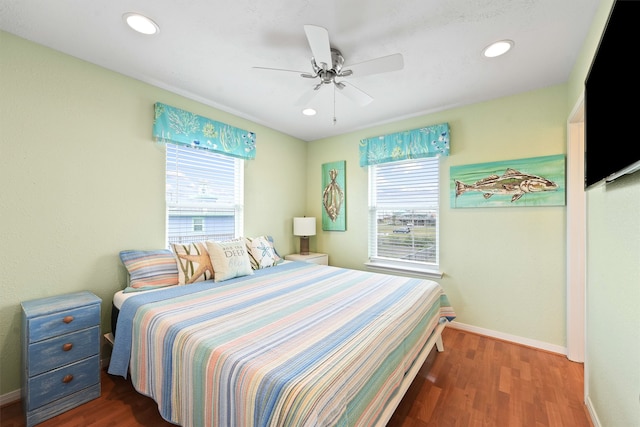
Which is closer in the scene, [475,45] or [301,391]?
[301,391]

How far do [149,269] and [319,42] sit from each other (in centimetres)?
226

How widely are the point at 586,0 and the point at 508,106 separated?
52.0 inches

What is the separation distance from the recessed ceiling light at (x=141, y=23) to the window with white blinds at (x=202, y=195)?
44.4 inches

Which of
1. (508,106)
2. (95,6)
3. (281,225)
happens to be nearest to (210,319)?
(95,6)

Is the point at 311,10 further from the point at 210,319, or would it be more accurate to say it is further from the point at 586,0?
the point at 210,319

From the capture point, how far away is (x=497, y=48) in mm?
1960

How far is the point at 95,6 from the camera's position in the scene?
62.7 inches

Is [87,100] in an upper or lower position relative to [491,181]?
upper

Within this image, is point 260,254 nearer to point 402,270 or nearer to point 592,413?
point 402,270

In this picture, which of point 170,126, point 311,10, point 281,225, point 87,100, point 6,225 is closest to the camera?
point 311,10

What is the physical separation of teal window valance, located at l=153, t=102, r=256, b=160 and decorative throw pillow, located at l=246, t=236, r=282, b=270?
1138 mm

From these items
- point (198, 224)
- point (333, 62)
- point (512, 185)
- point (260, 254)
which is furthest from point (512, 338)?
point (198, 224)

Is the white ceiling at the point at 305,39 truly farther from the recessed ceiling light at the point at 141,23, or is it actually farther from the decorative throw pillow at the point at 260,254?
the decorative throw pillow at the point at 260,254

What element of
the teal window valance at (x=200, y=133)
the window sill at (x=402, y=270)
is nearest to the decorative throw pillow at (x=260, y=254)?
the teal window valance at (x=200, y=133)
